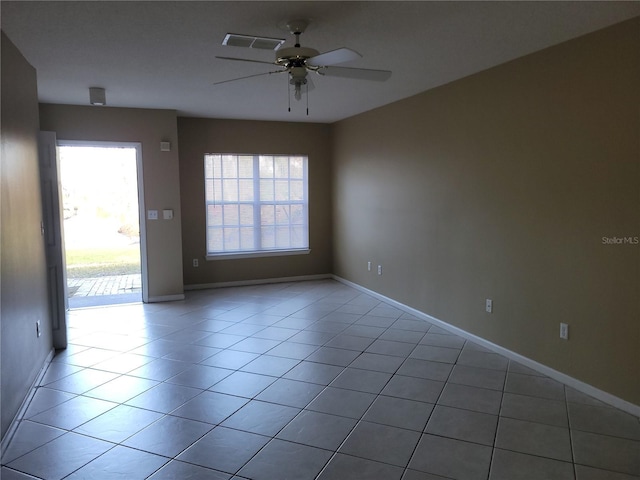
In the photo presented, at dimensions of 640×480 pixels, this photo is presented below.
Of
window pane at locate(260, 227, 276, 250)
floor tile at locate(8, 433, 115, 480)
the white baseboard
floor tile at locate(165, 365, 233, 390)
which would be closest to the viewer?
floor tile at locate(8, 433, 115, 480)

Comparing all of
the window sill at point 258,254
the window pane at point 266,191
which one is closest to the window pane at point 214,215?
the window sill at point 258,254

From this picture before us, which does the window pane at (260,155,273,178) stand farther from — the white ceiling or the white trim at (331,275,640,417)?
the white trim at (331,275,640,417)

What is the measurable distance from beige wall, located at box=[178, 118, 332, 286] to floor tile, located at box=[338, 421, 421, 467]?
4.25 meters

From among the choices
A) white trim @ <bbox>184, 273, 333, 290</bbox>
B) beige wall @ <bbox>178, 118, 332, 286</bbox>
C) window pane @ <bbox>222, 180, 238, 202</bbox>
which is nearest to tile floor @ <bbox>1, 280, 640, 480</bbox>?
A: white trim @ <bbox>184, 273, 333, 290</bbox>

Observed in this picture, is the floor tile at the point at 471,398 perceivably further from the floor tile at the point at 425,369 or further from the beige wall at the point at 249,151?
the beige wall at the point at 249,151

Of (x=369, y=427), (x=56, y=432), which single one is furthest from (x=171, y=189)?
(x=369, y=427)

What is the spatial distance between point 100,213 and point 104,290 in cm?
438

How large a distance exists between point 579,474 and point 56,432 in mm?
2832

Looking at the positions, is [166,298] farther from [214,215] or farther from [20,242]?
[20,242]

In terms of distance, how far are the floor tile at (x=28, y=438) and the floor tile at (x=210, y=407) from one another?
68 centimetres

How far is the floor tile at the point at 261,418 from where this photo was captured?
104 inches

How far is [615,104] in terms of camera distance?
9.14 feet

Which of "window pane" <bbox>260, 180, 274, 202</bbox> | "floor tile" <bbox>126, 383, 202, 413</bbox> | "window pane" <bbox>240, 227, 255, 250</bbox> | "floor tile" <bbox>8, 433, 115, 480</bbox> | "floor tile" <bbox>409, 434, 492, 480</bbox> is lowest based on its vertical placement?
"floor tile" <bbox>8, 433, 115, 480</bbox>

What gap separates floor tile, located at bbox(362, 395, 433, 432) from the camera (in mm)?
2701
